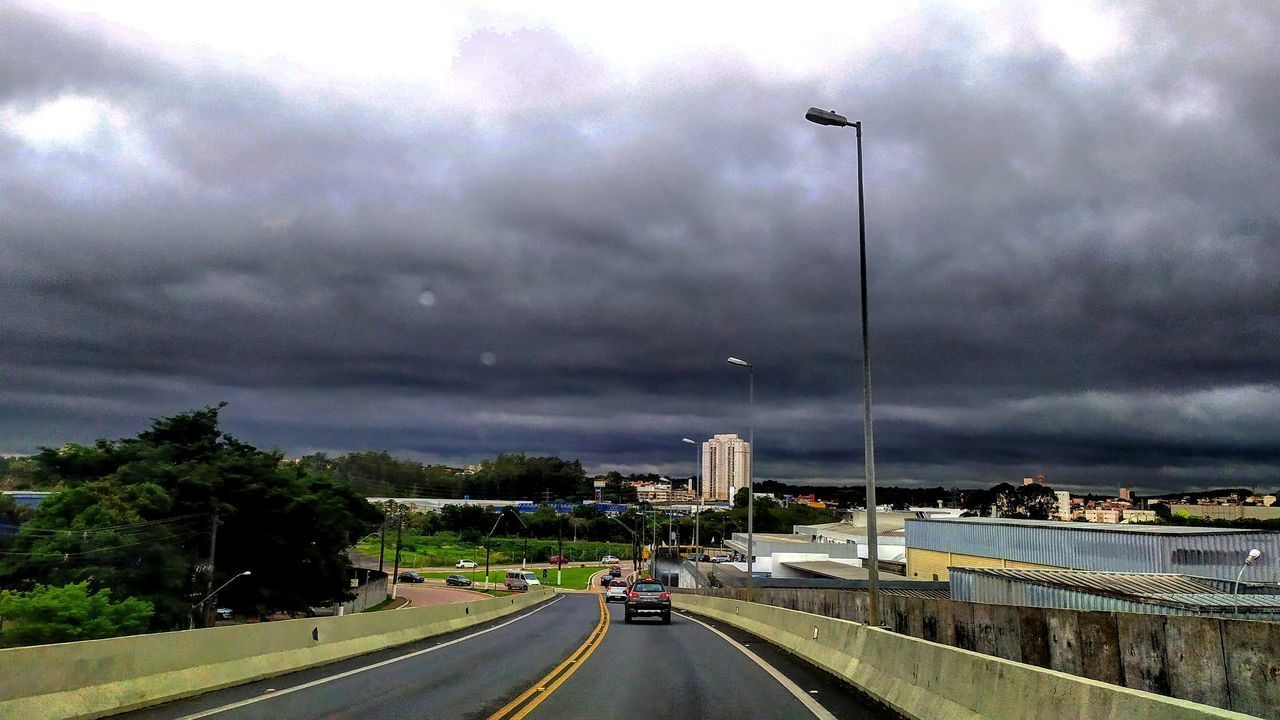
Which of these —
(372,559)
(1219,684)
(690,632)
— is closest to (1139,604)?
(690,632)

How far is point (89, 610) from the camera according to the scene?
45969mm

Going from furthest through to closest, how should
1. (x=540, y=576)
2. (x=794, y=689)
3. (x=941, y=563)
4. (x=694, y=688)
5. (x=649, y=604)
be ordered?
(x=540, y=576), (x=941, y=563), (x=649, y=604), (x=794, y=689), (x=694, y=688)

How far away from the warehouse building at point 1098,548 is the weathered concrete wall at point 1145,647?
36.8 metres

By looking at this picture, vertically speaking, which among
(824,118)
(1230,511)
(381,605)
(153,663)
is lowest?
(381,605)

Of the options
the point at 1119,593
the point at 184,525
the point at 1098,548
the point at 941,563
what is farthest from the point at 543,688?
the point at 941,563

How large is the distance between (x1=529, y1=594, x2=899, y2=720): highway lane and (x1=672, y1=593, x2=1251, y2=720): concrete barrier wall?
393 mm

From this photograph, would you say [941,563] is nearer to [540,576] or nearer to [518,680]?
[518,680]

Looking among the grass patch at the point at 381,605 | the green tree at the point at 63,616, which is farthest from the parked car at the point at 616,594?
the green tree at the point at 63,616

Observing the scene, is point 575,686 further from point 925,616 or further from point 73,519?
point 73,519

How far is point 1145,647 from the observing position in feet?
29.7

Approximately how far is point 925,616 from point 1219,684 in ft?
27.7

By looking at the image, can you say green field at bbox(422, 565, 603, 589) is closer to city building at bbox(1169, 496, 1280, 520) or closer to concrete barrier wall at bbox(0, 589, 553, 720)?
city building at bbox(1169, 496, 1280, 520)

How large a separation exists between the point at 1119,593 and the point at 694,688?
1682 cm

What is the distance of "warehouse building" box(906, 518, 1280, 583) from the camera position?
146 ft
